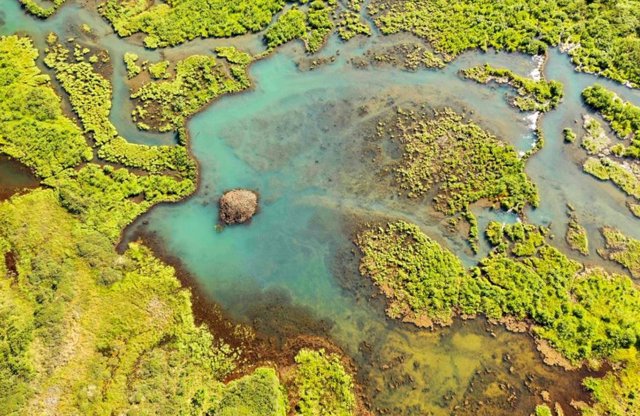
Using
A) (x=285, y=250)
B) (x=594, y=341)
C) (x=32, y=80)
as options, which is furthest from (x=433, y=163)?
(x=32, y=80)

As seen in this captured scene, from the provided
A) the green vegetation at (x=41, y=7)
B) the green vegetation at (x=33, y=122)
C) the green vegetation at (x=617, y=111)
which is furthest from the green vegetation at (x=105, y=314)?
the green vegetation at (x=617, y=111)

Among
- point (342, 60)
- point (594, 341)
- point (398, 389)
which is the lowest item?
point (398, 389)

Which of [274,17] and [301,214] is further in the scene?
[274,17]

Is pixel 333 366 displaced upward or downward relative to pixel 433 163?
downward

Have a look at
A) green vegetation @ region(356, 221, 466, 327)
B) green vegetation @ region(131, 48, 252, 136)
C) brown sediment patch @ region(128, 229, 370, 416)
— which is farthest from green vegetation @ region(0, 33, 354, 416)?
green vegetation @ region(356, 221, 466, 327)

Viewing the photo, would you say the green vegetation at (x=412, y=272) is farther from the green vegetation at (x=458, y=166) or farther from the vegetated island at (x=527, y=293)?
the green vegetation at (x=458, y=166)

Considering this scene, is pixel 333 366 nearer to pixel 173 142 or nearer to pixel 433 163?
pixel 433 163

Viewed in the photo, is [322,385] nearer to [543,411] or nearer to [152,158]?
[543,411]
